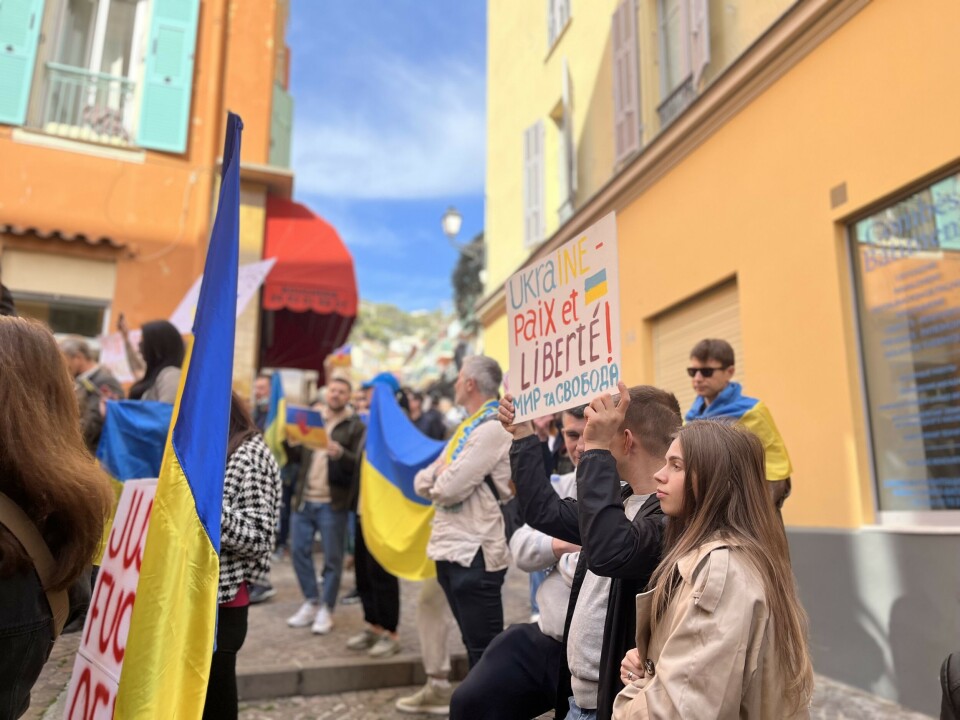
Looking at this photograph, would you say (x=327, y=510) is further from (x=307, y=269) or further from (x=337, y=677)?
(x=307, y=269)

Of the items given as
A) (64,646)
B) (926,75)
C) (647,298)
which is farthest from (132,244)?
(926,75)

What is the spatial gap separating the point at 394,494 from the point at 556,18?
9.28 m

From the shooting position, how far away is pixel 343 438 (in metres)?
6.53

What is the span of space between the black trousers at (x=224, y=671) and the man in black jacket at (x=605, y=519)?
1481mm

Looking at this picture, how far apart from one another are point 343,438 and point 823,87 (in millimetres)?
4802

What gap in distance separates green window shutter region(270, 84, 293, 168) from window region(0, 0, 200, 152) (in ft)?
7.66

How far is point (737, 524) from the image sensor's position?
1958 mm

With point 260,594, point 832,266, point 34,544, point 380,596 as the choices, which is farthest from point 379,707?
point 832,266

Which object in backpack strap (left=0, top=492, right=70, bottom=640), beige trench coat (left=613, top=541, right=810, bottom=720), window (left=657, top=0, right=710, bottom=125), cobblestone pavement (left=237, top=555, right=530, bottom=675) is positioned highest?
window (left=657, top=0, right=710, bottom=125)

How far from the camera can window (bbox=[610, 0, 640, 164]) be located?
8820 millimetres

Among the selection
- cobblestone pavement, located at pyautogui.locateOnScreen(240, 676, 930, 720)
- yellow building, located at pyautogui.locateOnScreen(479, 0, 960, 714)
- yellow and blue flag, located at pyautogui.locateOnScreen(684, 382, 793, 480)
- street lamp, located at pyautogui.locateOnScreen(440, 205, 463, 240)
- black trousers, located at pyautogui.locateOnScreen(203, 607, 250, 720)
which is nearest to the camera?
black trousers, located at pyautogui.locateOnScreen(203, 607, 250, 720)

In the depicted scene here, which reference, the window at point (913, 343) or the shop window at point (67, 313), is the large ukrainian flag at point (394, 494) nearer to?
the window at point (913, 343)

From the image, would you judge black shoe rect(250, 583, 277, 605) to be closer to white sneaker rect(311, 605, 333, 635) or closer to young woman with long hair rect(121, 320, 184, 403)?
white sneaker rect(311, 605, 333, 635)

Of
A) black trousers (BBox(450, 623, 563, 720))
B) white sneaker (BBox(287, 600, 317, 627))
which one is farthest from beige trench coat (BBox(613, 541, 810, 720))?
white sneaker (BBox(287, 600, 317, 627))
